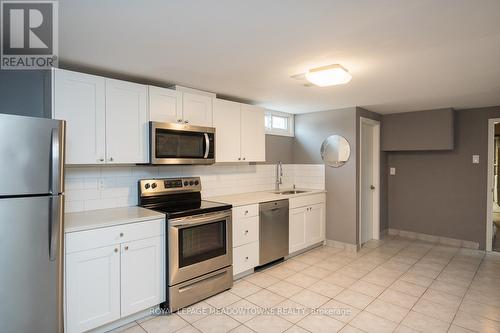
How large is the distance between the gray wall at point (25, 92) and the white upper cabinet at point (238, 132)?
1706mm

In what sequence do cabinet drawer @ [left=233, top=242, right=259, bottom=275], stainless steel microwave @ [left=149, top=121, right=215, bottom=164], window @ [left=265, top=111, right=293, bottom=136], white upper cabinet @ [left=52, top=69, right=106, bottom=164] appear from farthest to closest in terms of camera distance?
window @ [left=265, top=111, right=293, bottom=136] → cabinet drawer @ [left=233, top=242, right=259, bottom=275] → stainless steel microwave @ [left=149, top=121, right=215, bottom=164] → white upper cabinet @ [left=52, top=69, right=106, bottom=164]

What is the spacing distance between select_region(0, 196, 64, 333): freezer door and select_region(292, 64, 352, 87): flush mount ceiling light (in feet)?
7.39

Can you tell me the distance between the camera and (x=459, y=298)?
2.98m

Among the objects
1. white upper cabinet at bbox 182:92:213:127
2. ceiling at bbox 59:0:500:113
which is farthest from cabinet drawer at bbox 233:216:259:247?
ceiling at bbox 59:0:500:113

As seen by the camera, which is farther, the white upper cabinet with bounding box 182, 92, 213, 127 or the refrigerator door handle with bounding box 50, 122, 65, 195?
the white upper cabinet with bounding box 182, 92, 213, 127

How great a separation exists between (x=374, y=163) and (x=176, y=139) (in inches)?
149

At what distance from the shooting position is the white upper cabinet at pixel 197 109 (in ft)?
10.7

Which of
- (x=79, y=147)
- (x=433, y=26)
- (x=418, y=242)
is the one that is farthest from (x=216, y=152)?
(x=418, y=242)

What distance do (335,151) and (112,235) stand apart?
11.5ft

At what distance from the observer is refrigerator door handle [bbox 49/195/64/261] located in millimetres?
1905

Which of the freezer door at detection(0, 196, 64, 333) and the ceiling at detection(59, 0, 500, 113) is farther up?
the ceiling at detection(59, 0, 500, 113)

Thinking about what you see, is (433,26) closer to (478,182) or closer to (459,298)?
(459,298)

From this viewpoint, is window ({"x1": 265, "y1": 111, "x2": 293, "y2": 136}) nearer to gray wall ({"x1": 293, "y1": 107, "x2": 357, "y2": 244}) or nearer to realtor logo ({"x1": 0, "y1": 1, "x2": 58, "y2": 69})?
gray wall ({"x1": 293, "y1": 107, "x2": 357, "y2": 244})

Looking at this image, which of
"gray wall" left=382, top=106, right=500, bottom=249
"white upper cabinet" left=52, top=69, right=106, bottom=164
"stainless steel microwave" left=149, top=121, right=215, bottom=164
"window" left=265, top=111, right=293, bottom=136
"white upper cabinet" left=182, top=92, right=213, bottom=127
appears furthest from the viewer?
"window" left=265, top=111, right=293, bottom=136
